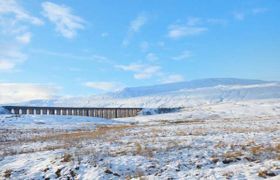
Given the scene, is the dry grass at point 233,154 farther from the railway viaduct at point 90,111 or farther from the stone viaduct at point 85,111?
the railway viaduct at point 90,111

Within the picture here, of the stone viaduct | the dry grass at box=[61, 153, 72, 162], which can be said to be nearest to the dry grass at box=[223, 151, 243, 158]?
the dry grass at box=[61, 153, 72, 162]

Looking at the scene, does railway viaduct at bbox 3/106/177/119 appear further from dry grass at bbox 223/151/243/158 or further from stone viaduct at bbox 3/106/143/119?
dry grass at bbox 223/151/243/158

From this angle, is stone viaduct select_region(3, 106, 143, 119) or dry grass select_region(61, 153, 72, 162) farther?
stone viaduct select_region(3, 106, 143, 119)

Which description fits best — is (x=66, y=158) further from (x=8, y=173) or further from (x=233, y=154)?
(x=233, y=154)

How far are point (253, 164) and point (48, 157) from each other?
29.7 feet

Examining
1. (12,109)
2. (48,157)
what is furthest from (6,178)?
(12,109)

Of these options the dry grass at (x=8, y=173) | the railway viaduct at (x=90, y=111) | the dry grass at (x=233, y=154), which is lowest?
the dry grass at (x=8, y=173)

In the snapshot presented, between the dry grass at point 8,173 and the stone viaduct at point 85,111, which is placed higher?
the stone viaduct at point 85,111

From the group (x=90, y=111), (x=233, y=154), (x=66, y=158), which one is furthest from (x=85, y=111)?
(x=233, y=154)

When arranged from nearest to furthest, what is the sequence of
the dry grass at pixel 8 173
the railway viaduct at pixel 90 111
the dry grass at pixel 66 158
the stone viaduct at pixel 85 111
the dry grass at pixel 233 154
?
1. the dry grass at pixel 8 173
2. the dry grass at pixel 233 154
3. the dry grass at pixel 66 158
4. the stone viaduct at pixel 85 111
5. the railway viaduct at pixel 90 111

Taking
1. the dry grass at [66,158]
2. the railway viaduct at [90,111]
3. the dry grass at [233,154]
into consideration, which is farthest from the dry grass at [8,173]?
the railway viaduct at [90,111]

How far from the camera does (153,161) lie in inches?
628

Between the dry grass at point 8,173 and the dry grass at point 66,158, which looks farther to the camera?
the dry grass at point 66,158

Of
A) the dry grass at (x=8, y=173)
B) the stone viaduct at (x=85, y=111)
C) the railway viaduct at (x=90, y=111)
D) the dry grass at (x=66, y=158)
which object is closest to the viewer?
the dry grass at (x=8, y=173)
